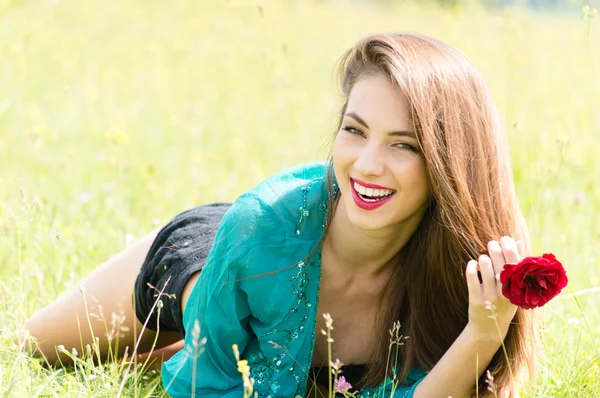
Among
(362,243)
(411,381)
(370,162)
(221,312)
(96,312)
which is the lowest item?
(411,381)

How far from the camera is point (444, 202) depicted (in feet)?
8.24

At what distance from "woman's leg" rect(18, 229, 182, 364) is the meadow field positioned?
8 cm

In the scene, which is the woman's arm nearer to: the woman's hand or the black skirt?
the woman's hand

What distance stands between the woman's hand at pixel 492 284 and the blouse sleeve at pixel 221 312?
0.65m

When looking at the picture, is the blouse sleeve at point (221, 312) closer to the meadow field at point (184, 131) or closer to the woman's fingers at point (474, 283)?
the meadow field at point (184, 131)

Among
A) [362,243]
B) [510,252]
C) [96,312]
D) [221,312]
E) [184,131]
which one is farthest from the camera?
[184,131]

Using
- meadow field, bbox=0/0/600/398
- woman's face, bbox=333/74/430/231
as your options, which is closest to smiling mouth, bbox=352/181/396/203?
woman's face, bbox=333/74/430/231

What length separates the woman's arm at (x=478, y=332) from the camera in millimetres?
2355

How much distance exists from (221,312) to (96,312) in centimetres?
69

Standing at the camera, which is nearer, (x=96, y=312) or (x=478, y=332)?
(x=478, y=332)

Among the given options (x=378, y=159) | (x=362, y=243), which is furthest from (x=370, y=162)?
(x=362, y=243)

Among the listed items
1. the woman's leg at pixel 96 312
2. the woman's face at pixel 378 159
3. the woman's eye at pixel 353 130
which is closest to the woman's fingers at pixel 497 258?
the woman's face at pixel 378 159

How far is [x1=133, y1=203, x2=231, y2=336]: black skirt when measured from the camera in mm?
2947

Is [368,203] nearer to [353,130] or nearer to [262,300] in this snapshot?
[353,130]
